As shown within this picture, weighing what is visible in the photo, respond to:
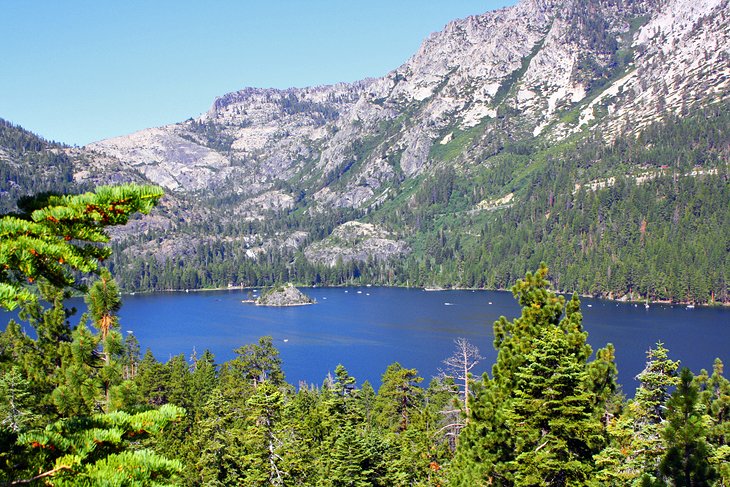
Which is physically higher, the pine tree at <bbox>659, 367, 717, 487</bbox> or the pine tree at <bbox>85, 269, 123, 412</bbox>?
the pine tree at <bbox>85, 269, 123, 412</bbox>

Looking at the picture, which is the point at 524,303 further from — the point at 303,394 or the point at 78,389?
the point at 303,394

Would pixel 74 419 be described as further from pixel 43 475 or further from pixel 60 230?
pixel 60 230

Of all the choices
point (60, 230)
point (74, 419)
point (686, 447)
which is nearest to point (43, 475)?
point (74, 419)

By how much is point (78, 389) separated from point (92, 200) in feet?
61.0

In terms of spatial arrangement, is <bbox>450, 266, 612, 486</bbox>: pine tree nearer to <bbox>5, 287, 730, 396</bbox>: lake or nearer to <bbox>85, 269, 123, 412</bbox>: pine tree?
<bbox>85, 269, 123, 412</bbox>: pine tree

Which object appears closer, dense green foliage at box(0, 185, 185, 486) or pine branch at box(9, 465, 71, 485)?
dense green foliage at box(0, 185, 185, 486)

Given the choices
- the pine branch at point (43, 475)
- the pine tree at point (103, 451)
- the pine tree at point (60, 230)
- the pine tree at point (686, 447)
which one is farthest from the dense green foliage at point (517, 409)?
the pine tree at point (60, 230)

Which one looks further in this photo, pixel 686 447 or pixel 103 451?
pixel 686 447

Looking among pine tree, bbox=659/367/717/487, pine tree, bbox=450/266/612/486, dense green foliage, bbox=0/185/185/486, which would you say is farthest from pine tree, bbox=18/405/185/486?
pine tree, bbox=659/367/717/487

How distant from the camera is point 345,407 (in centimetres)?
5216

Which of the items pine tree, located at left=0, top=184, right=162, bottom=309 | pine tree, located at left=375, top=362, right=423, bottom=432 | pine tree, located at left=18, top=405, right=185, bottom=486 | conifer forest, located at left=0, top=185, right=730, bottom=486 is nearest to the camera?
pine tree, located at left=0, top=184, right=162, bottom=309

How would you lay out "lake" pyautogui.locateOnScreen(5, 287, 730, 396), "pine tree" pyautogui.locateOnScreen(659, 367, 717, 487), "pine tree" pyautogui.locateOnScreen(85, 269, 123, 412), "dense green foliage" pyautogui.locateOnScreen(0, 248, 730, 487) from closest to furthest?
"pine tree" pyautogui.locateOnScreen(659, 367, 717, 487), "dense green foliage" pyautogui.locateOnScreen(0, 248, 730, 487), "pine tree" pyautogui.locateOnScreen(85, 269, 123, 412), "lake" pyautogui.locateOnScreen(5, 287, 730, 396)

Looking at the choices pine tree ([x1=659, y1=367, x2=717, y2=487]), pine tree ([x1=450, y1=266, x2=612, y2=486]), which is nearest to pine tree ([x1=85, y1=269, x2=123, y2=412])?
pine tree ([x1=450, y1=266, x2=612, y2=486])

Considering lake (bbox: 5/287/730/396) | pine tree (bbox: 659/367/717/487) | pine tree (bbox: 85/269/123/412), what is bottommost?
lake (bbox: 5/287/730/396)
